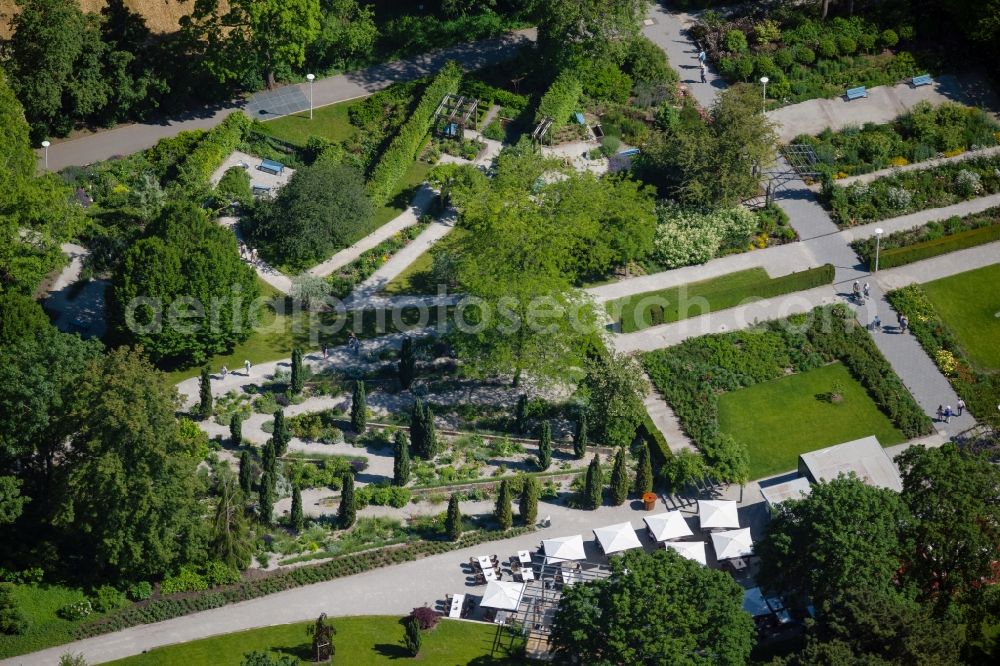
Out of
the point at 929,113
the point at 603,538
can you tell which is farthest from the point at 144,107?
the point at 929,113

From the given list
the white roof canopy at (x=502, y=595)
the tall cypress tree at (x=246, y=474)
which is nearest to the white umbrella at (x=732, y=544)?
the white roof canopy at (x=502, y=595)

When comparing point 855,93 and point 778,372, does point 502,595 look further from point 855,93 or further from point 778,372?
point 855,93

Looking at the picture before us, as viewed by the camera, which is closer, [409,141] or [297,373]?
[297,373]

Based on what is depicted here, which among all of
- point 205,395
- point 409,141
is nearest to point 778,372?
point 409,141

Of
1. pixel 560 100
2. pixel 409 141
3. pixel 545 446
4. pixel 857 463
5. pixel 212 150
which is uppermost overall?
pixel 560 100

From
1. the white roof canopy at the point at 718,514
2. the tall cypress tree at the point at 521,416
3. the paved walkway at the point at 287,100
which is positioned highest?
the paved walkway at the point at 287,100

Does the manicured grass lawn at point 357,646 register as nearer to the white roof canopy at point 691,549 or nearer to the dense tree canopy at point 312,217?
the white roof canopy at point 691,549
